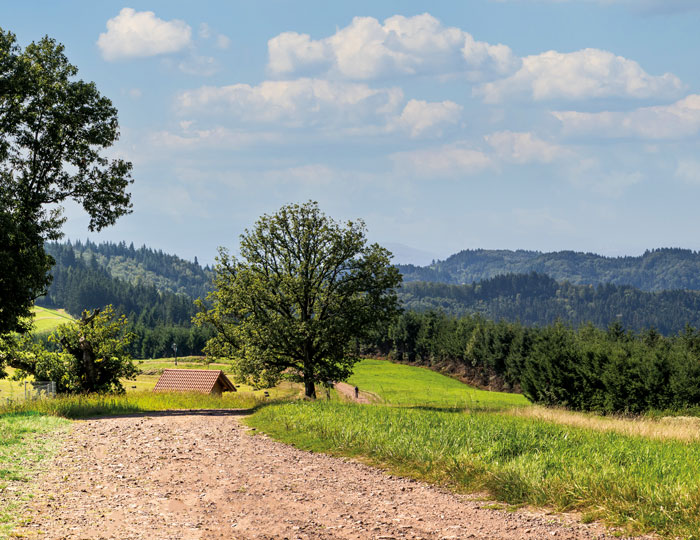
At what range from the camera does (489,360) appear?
12462cm

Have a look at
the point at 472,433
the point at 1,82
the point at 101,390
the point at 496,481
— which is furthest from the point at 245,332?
the point at 496,481

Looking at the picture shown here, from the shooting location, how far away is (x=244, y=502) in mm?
10719

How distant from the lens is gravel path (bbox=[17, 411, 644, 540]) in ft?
29.5

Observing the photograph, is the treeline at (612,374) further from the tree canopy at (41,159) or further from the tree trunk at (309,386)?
the tree canopy at (41,159)

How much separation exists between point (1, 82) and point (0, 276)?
27.3 ft

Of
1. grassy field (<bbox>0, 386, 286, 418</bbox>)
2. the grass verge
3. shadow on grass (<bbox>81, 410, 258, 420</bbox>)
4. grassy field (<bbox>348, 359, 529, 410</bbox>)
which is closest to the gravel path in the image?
the grass verge

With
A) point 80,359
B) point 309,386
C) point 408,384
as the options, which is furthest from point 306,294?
point 408,384

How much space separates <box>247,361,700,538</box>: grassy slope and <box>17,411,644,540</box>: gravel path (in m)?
0.57

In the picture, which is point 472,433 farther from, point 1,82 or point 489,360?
point 489,360

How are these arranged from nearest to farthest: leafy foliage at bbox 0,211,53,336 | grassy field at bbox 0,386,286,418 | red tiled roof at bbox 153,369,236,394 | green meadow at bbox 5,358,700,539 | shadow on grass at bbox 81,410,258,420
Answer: green meadow at bbox 5,358,700,539 → leafy foliage at bbox 0,211,53,336 → shadow on grass at bbox 81,410,258,420 → grassy field at bbox 0,386,286,418 → red tiled roof at bbox 153,369,236,394

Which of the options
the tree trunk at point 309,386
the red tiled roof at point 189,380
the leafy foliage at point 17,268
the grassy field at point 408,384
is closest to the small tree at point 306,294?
the tree trunk at point 309,386

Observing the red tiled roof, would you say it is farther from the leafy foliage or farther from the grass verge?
the grass verge

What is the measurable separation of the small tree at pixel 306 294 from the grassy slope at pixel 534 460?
15.9 m

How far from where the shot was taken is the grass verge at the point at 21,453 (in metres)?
9.82
